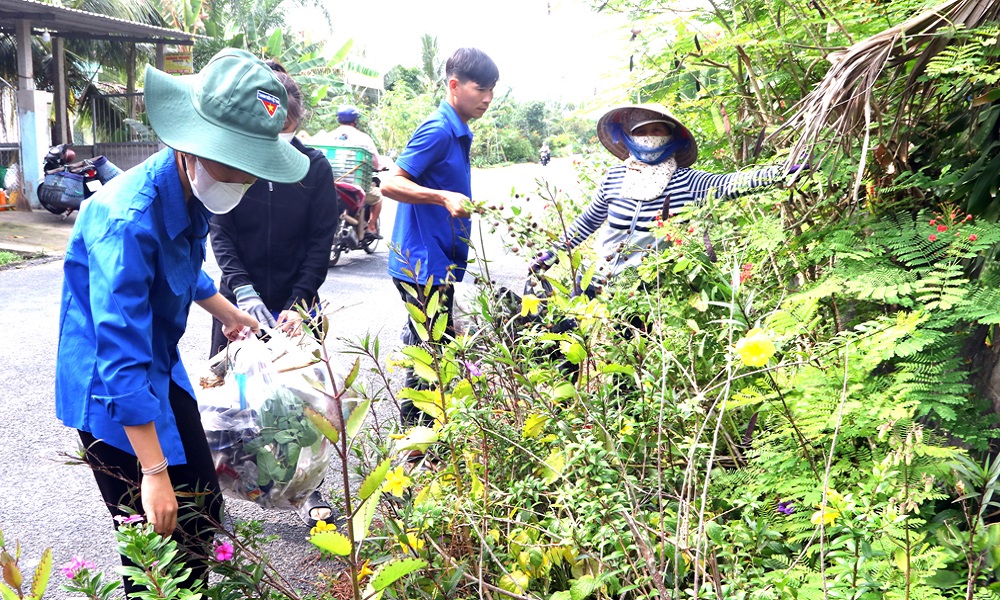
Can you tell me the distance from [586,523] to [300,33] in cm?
3383

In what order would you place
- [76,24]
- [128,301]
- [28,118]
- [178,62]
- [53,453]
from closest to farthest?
[128,301]
[53,453]
[28,118]
[76,24]
[178,62]

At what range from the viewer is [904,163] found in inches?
104

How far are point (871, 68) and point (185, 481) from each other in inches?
81.6

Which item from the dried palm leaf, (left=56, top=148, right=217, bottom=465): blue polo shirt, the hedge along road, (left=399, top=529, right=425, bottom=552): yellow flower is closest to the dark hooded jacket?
the hedge along road

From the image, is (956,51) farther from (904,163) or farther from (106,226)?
(106,226)

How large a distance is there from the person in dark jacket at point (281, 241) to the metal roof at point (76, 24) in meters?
11.9

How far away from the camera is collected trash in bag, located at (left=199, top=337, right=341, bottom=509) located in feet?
8.98

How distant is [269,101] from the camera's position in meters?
2.17

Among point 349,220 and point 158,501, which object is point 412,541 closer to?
point 158,501

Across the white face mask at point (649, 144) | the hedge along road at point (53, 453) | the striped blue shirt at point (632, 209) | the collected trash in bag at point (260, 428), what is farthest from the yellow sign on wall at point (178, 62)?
the collected trash in bag at point (260, 428)

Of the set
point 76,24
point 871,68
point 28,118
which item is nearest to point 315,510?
point 871,68

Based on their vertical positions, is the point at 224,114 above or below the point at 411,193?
above

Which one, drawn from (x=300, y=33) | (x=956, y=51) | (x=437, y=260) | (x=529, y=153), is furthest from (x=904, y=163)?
(x=529, y=153)

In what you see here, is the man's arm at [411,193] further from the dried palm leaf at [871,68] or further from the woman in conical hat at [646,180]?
the dried palm leaf at [871,68]
